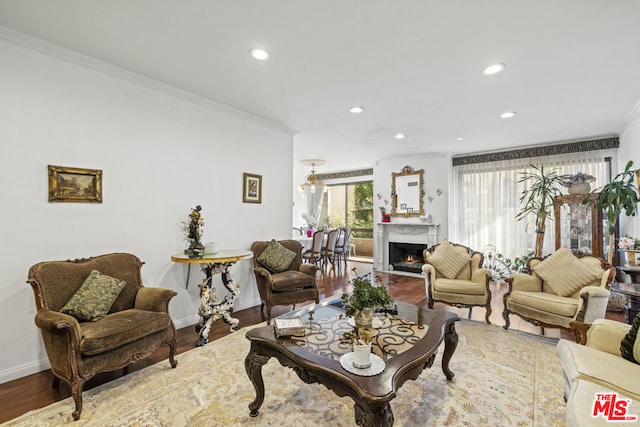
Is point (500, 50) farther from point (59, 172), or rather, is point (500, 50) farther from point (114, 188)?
point (59, 172)

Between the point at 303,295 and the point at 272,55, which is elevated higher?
the point at 272,55

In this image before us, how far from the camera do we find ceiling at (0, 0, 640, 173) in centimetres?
205

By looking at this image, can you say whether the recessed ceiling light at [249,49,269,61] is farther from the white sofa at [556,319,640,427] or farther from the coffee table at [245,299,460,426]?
the white sofa at [556,319,640,427]

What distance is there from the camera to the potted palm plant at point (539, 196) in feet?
16.5

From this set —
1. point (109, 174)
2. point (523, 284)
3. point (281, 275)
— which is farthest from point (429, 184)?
point (109, 174)

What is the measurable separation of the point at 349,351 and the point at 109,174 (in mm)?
2734

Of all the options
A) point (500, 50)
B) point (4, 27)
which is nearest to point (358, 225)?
point (500, 50)

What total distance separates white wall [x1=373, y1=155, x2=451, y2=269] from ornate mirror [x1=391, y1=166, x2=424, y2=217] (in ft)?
0.32

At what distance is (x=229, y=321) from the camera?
3.32 m

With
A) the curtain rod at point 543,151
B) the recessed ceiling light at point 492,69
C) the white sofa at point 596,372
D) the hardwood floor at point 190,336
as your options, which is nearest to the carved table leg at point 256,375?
the hardwood floor at point 190,336

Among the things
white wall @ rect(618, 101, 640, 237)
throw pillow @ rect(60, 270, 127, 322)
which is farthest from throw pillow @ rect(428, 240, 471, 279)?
throw pillow @ rect(60, 270, 127, 322)

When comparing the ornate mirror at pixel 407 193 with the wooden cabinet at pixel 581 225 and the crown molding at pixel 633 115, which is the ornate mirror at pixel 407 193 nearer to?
the wooden cabinet at pixel 581 225

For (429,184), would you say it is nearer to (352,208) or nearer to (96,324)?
(352,208)

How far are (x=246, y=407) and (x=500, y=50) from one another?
3.38m
